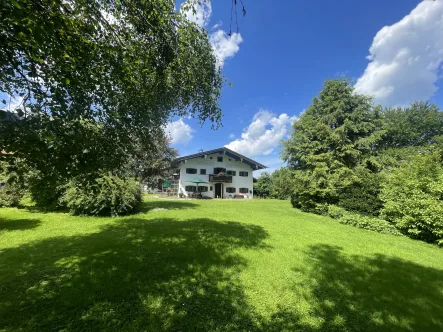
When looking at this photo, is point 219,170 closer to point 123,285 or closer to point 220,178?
point 220,178

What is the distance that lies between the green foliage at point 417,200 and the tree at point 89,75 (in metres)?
10.9

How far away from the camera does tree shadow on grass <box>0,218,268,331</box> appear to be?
312 centimetres

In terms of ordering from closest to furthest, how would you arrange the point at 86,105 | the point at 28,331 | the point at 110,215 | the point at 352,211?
the point at 28,331, the point at 86,105, the point at 110,215, the point at 352,211

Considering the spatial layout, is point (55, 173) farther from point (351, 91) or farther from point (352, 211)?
point (351, 91)

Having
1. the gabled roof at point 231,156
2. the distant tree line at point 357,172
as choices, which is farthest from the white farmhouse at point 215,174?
the distant tree line at point 357,172

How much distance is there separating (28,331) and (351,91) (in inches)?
988

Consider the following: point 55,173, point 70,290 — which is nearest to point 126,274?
point 70,290

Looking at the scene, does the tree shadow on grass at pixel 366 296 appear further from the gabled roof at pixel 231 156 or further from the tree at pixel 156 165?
the gabled roof at pixel 231 156

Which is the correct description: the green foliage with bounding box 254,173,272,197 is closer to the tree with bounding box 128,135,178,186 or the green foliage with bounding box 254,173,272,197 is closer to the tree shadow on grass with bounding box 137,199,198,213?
the tree with bounding box 128,135,178,186

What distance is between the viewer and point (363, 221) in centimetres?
1141

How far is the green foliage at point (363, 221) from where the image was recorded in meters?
10.5

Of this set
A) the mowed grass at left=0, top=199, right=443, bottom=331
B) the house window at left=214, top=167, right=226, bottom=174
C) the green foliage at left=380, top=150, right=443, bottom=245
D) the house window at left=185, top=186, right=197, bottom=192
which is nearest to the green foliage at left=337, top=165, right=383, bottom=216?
the green foliage at left=380, top=150, right=443, bottom=245

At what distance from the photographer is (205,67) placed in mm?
7480

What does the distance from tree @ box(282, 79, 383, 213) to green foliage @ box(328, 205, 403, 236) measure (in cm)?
174
